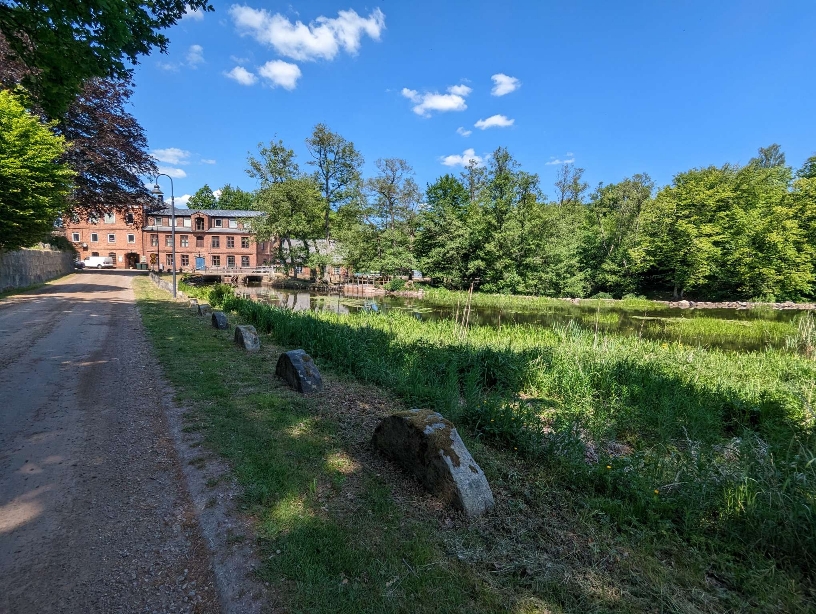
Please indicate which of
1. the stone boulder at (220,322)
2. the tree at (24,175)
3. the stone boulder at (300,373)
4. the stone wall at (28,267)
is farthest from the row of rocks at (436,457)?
the stone wall at (28,267)

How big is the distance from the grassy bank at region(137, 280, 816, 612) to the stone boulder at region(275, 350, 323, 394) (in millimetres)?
303

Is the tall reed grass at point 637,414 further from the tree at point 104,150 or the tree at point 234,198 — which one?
the tree at point 234,198

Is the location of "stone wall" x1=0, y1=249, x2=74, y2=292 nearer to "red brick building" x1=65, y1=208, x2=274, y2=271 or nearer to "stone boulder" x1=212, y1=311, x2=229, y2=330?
"stone boulder" x1=212, y1=311, x2=229, y2=330

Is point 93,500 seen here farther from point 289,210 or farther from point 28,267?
point 289,210

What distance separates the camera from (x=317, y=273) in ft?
143

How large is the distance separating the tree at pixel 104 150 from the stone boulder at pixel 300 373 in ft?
75.4

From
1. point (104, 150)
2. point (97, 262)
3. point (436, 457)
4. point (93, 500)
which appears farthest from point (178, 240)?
point (436, 457)

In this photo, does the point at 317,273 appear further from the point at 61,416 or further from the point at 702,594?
the point at 702,594

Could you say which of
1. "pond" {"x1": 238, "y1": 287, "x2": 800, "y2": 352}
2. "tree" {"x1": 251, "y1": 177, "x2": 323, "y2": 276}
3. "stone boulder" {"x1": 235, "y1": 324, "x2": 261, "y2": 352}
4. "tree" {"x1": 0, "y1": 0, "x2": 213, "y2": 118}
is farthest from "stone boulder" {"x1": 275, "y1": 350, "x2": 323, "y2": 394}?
Answer: "tree" {"x1": 251, "y1": 177, "x2": 323, "y2": 276}

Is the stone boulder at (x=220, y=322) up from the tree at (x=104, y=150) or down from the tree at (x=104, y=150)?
down

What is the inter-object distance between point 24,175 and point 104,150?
29.9 feet

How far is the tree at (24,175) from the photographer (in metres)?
15.0

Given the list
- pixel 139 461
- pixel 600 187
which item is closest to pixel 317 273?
pixel 600 187

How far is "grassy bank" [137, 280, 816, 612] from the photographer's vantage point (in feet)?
8.02
